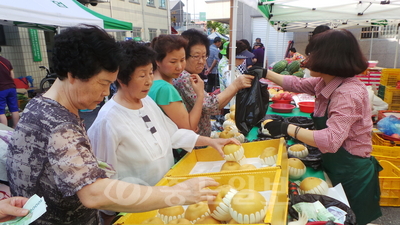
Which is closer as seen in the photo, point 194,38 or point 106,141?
point 106,141

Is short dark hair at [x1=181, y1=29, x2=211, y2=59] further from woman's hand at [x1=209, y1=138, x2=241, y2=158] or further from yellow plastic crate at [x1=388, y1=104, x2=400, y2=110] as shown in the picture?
yellow plastic crate at [x1=388, y1=104, x2=400, y2=110]

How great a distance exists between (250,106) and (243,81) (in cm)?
22

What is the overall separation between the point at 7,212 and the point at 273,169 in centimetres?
127

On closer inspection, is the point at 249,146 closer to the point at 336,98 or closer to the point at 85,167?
the point at 336,98

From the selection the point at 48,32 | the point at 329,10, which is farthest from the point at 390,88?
the point at 48,32

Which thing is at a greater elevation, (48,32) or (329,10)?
(48,32)

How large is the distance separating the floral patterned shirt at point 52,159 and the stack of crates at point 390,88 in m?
6.23

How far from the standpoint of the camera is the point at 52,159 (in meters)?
0.98

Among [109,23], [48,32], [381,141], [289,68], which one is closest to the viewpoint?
[381,141]

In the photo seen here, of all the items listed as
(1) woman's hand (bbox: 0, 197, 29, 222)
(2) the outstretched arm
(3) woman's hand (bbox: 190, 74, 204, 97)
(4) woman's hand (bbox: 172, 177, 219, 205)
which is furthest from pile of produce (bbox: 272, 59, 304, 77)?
(1) woman's hand (bbox: 0, 197, 29, 222)

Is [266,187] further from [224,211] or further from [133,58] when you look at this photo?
[133,58]

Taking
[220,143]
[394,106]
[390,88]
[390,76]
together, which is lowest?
[394,106]

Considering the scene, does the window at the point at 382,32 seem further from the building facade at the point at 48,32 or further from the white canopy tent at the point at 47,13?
the building facade at the point at 48,32

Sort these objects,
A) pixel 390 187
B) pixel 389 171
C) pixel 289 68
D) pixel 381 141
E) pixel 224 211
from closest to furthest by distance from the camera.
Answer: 1. pixel 224 211
2. pixel 390 187
3. pixel 389 171
4. pixel 381 141
5. pixel 289 68
